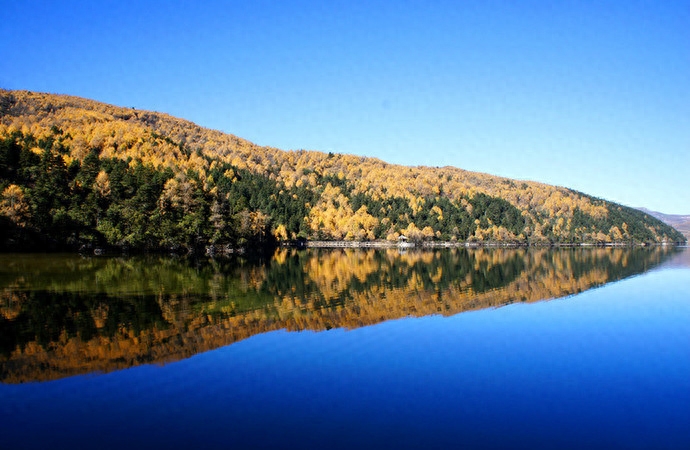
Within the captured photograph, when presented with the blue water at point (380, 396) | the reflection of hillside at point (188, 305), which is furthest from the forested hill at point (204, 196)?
the blue water at point (380, 396)

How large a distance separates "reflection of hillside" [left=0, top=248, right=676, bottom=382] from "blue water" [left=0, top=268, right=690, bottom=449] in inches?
63.1

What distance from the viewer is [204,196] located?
7356 cm

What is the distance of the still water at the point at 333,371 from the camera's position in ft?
33.8

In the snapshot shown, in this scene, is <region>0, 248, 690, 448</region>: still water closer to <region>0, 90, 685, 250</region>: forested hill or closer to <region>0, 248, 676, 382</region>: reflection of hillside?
<region>0, 248, 676, 382</region>: reflection of hillside

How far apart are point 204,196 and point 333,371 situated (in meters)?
62.7

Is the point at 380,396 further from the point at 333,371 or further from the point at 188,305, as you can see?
the point at 188,305

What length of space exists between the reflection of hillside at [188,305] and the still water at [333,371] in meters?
0.12

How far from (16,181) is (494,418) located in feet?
235

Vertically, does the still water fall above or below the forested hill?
below

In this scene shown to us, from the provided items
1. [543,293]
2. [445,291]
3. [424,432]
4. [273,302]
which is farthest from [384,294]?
[424,432]

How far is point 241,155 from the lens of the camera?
557 feet

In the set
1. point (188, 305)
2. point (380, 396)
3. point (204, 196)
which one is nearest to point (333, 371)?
point (380, 396)

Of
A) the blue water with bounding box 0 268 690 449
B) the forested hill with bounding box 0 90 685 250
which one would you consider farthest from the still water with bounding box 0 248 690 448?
the forested hill with bounding box 0 90 685 250

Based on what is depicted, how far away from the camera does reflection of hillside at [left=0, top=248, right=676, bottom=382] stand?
15453 mm
